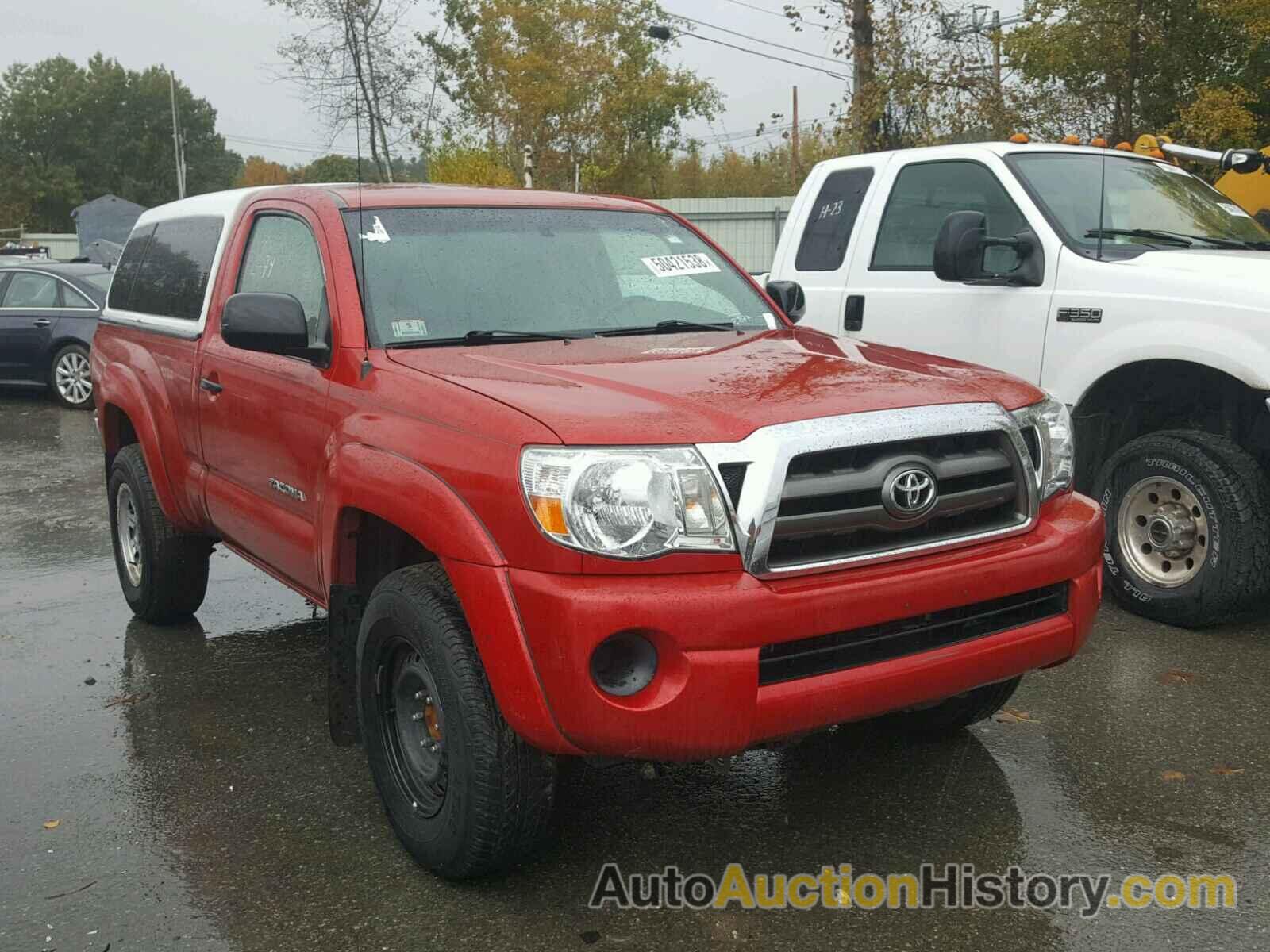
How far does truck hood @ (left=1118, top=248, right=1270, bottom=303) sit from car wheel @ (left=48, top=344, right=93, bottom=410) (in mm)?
11862

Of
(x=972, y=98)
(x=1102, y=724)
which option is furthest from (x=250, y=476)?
(x=972, y=98)

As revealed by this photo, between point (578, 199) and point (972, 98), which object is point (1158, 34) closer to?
point (972, 98)

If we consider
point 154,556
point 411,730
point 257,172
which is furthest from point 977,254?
point 257,172

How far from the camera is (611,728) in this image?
2799 millimetres

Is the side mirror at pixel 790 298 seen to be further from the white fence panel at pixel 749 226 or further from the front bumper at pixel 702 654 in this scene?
the white fence panel at pixel 749 226

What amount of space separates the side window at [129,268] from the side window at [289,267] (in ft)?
4.42

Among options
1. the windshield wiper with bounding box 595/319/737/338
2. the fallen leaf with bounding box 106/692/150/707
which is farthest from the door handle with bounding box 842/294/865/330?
the fallen leaf with bounding box 106/692/150/707

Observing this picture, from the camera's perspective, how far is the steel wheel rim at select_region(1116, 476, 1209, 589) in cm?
538

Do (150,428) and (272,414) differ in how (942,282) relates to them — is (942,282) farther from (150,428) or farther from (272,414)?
(150,428)

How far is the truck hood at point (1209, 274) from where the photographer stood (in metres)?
4.98

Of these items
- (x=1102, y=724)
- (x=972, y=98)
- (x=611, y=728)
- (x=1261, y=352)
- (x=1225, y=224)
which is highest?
(x=972, y=98)

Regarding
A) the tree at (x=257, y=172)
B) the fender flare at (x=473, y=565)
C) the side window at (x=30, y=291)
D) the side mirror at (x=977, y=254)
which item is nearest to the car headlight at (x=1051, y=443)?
the fender flare at (x=473, y=565)

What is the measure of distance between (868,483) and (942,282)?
350 centimetres

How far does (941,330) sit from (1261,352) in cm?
162
